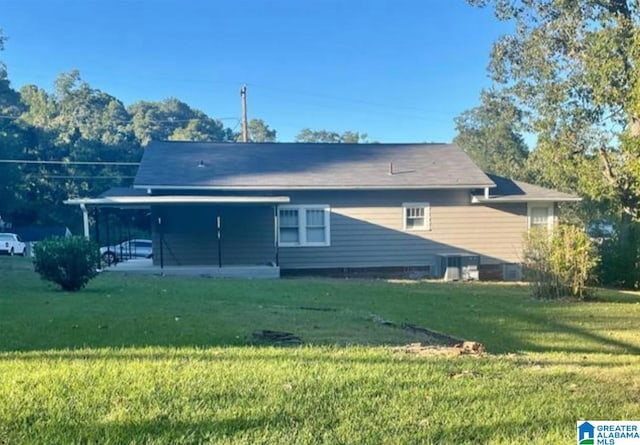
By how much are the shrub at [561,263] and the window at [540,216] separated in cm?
740

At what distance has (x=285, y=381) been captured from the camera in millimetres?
3850

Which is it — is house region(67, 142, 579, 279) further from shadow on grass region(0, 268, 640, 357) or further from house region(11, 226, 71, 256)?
house region(11, 226, 71, 256)

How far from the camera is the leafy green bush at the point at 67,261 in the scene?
10352mm

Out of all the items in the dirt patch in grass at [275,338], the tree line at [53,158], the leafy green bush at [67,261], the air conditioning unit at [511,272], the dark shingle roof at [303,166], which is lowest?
the air conditioning unit at [511,272]

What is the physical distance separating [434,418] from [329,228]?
15.0 m

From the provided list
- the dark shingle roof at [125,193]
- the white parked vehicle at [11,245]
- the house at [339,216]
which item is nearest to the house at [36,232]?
the white parked vehicle at [11,245]

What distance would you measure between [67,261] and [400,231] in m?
10.9

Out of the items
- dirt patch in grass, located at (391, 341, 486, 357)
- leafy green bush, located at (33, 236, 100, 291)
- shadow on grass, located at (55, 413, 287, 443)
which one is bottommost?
dirt patch in grass, located at (391, 341, 486, 357)

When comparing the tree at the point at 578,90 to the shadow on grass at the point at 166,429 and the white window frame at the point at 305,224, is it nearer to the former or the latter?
the white window frame at the point at 305,224

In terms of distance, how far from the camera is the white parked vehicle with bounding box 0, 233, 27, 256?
30.9 m

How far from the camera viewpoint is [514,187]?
1984 cm

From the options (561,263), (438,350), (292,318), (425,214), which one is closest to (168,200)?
(425,214)

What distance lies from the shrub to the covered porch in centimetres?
749

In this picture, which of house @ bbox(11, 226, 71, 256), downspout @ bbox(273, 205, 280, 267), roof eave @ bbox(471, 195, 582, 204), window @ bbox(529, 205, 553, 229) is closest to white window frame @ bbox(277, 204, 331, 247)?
downspout @ bbox(273, 205, 280, 267)
